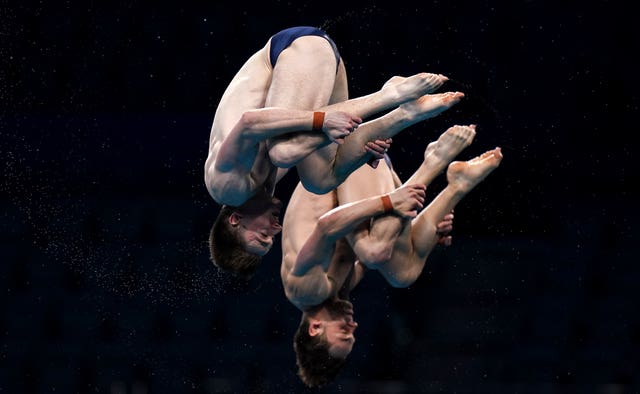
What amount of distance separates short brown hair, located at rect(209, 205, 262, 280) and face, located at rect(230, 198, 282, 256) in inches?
2.2

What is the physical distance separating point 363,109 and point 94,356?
354 centimetres

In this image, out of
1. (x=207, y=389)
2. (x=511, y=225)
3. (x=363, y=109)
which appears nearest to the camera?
(x=363, y=109)

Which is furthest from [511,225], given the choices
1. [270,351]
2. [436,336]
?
[270,351]

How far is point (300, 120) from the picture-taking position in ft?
13.6

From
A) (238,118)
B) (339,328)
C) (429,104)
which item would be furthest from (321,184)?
(339,328)

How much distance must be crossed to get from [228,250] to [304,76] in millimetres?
1042

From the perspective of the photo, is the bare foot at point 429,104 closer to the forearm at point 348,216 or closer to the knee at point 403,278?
the forearm at point 348,216

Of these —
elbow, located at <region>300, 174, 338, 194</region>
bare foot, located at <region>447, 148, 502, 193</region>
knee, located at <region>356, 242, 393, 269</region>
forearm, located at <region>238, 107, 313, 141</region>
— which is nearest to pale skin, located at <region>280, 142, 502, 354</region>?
bare foot, located at <region>447, 148, 502, 193</region>

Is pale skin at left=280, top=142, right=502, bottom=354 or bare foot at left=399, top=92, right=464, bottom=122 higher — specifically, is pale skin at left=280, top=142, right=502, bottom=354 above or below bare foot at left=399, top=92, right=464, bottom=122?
below

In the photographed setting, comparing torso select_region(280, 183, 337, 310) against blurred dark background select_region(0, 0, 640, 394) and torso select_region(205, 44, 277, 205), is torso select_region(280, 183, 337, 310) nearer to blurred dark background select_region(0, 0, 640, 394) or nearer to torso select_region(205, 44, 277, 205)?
torso select_region(205, 44, 277, 205)

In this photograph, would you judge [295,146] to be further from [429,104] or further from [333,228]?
[333,228]

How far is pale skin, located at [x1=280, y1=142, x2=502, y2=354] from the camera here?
476 cm

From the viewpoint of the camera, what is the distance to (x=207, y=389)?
22.9 feet

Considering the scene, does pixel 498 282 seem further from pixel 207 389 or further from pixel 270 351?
pixel 207 389
